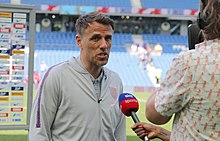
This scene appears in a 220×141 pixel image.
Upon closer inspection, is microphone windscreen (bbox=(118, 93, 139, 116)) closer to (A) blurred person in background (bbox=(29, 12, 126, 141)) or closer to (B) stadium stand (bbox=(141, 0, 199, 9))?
(A) blurred person in background (bbox=(29, 12, 126, 141))

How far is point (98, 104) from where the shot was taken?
3.22m

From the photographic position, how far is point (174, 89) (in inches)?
85.6

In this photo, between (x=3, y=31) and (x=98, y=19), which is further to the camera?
(x=3, y=31)

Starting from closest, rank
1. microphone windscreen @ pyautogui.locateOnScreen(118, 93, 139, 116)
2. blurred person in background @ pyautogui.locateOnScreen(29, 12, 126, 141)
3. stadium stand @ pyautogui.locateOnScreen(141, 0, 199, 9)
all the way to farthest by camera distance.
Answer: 1. microphone windscreen @ pyautogui.locateOnScreen(118, 93, 139, 116)
2. blurred person in background @ pyautogui.locateOnScreen(29, 12, 126, 141)
3. stadium stand @ pyautogui.locateOnScreen(141, 0, 199, 9)

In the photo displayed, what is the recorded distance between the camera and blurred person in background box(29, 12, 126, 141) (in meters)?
3.15

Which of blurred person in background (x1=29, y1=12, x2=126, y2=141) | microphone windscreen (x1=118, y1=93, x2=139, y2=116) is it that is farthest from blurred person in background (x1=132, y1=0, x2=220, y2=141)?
blurred person in background (x1=29, y1=12, x2=126, y2=141)

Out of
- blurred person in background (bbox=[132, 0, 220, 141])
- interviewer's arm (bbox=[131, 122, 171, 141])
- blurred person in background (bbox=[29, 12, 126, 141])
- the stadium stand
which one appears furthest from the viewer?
the stadium stand

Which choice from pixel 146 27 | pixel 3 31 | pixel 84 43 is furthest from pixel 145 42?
pixel 84 43

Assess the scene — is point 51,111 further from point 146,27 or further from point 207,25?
point 146,27

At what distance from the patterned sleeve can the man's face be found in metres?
1.03

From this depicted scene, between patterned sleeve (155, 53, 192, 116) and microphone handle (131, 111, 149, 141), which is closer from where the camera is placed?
patterned sleeve (155, 53, 192, 116)

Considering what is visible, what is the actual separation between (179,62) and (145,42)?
43.8m

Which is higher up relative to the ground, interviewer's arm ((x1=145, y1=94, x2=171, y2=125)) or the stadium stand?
the stadium stand

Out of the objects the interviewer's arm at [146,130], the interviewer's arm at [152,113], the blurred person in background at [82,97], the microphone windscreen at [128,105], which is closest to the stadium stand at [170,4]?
the blurred person in background at [82,97]
